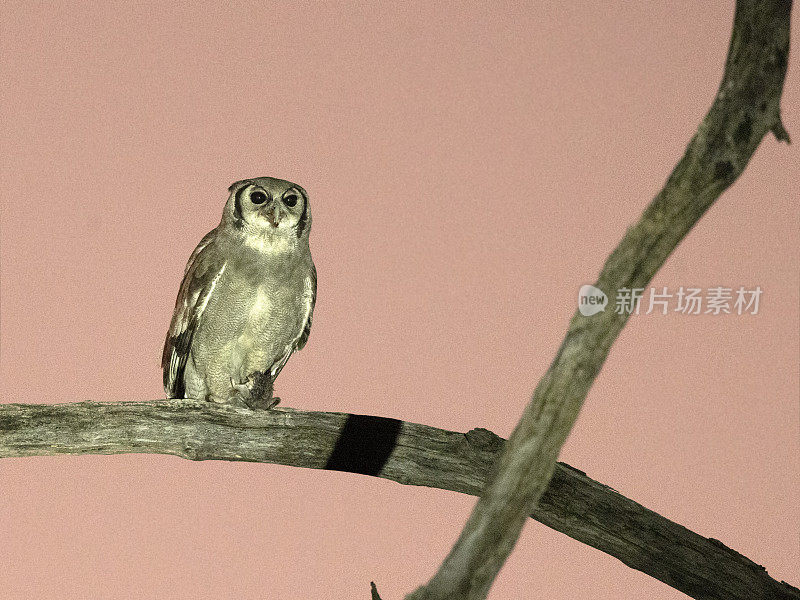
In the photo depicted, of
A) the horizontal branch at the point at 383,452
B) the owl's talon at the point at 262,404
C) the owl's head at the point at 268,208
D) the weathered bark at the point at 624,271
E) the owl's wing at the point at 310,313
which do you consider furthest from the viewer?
the owl's wing at the point at 310,313

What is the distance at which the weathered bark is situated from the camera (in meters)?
1.51

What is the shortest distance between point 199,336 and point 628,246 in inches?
63.6

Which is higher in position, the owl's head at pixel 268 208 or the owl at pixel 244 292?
the owl's head at pixel 268 208

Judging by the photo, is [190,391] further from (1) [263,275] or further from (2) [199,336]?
(1) [263,275]

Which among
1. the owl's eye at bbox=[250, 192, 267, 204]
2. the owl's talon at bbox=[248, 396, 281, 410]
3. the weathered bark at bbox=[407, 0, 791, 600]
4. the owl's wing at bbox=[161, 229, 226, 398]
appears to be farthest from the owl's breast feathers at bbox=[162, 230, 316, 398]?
the weathered bark at bbox=[407, 0, 791, 600]

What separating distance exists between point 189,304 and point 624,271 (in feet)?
5.17

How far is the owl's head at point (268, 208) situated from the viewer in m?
2.61

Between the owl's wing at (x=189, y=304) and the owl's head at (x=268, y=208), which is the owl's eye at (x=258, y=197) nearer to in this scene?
the owl's head at (x=268, y=208)

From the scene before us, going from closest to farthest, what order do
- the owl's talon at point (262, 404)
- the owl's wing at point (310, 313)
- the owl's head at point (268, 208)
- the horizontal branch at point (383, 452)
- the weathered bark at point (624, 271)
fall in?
the weathered bark at point (624, 271) → the horizontal branch at point (383, 452) → the owl's talon at point (262, 404) → the owl's head at point (268, 208) → the owl's wing at point (310, 313)

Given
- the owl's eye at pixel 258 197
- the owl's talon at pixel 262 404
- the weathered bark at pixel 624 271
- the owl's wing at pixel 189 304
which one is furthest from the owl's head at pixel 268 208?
the weathered bark at pixel 624 271

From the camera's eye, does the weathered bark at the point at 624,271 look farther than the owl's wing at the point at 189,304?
No

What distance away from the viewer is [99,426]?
2.18m

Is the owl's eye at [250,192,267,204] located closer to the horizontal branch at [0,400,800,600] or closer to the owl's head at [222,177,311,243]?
the owl's head at [222,177,311,243]

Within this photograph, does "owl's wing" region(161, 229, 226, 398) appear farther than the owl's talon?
Yes
